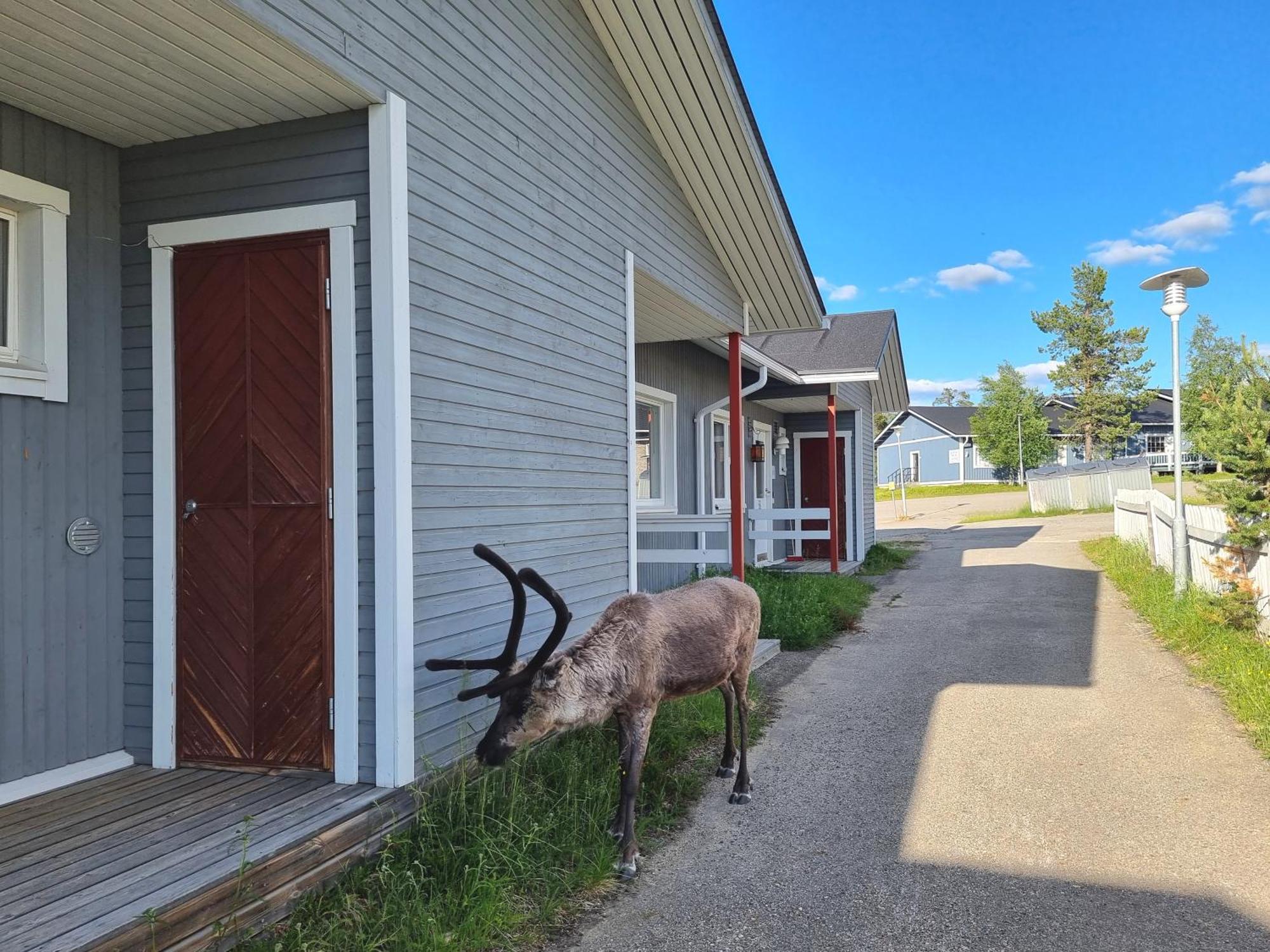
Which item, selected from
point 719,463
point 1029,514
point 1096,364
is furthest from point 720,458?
point 1096,364

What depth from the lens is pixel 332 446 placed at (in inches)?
146

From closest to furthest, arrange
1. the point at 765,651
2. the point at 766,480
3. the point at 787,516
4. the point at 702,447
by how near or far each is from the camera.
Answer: the point at 765,651
the point at 702,447
the point at 787,516
the point at 766,480

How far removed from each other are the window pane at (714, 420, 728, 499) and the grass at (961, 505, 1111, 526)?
1729 cm

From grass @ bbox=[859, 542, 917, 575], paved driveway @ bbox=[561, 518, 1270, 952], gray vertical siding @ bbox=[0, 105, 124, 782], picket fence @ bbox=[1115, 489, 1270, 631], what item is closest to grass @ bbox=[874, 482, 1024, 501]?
grass @ bbox=[859, 542, 917, 575]

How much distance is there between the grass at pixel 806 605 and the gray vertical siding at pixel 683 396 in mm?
1039

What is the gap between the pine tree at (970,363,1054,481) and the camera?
157 ft

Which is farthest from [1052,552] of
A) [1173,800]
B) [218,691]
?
[218,691]

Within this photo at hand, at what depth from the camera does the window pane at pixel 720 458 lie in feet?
39.6

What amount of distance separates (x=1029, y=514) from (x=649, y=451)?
77.3 feet

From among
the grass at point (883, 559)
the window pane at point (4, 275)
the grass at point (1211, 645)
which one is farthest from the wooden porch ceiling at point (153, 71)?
the grass at point (883, 559)

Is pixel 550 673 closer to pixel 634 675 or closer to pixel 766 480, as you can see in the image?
pixel 634 675

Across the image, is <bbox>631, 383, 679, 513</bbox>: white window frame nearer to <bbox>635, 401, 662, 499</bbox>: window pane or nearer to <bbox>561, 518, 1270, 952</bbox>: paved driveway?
<bbox>635, 401, 662, 499</bbox>: window pane

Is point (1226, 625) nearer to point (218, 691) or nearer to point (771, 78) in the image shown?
point (218, 691)

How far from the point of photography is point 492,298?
14.6 ft
